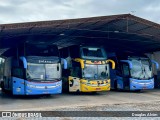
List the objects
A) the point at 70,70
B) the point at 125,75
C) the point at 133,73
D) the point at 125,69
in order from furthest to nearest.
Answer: the point at 125,69 < the point at 125,75 < the point at 133,73 < the point at 70,70

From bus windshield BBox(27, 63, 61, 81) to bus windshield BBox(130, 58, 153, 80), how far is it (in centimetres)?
601

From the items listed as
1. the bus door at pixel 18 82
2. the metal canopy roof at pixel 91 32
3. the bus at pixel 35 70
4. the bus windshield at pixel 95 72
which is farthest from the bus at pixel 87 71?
the bus door at pixel 18 82

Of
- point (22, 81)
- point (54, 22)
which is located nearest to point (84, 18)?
point (54, 22)

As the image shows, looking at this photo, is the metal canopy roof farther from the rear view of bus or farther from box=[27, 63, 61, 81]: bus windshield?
box=[27, 63, 61, 81]: bus windshield

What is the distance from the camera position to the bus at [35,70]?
654 inches

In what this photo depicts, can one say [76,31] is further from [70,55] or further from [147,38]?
[147,38]

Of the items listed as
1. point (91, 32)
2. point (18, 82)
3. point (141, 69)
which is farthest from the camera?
point (91, 32)

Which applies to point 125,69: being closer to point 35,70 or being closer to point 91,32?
point 91,32

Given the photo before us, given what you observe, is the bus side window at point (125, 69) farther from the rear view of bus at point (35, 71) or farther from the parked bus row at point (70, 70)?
the rear view of bus at point (35, 71)

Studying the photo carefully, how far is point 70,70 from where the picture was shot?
19531mm

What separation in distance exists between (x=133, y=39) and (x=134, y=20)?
593cm

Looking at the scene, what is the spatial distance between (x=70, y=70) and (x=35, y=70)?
10.6ft

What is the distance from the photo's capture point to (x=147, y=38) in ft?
75.7

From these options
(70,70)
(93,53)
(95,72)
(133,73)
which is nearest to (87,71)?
(95,72)
